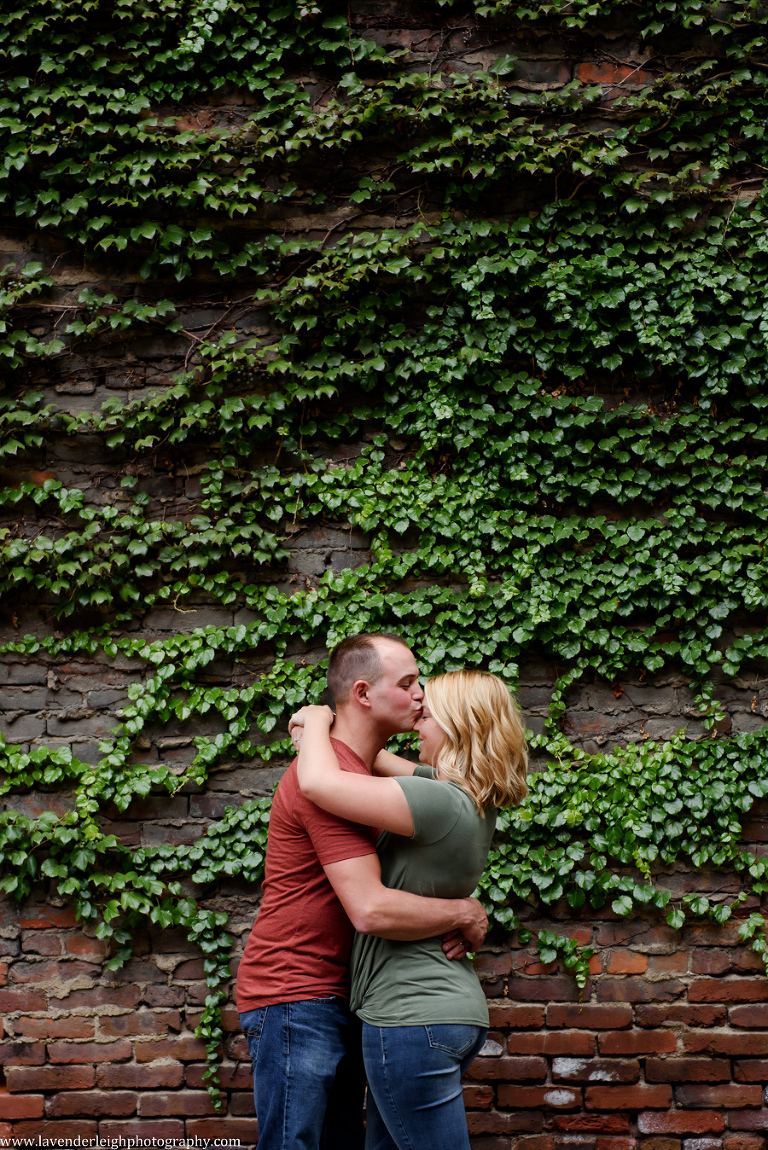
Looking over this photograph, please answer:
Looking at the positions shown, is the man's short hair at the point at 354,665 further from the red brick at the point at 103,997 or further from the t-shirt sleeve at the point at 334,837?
the red brick at the point at 103,997

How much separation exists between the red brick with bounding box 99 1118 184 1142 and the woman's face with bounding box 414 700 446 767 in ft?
6.26

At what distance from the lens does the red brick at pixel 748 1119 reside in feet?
8.99

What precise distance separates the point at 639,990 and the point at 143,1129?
194cm

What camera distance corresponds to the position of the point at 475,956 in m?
2.76

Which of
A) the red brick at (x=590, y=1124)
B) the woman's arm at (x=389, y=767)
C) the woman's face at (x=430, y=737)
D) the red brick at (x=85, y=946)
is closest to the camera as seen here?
the woman's face at (x=430, y=737)

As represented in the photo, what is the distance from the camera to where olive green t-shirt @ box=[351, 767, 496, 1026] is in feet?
5.71

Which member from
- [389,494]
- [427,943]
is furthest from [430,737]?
[389,494]

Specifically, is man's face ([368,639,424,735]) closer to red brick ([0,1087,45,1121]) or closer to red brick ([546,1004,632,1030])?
red brick ([546,1004,632,1030])

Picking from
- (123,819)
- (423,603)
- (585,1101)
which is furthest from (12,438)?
(585,1101)

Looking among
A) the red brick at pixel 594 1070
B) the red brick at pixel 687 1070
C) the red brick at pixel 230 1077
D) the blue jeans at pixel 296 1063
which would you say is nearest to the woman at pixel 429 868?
the blue jeans at pixel 296 1063

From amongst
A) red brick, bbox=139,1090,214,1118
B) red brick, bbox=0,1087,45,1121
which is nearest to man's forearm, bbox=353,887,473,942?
red brick, bbox=139,1090,214,1118

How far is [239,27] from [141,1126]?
4390 millimetres

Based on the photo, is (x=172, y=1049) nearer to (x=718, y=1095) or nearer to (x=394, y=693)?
(x=394, y=693)

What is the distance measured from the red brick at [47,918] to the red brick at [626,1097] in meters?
2.07
